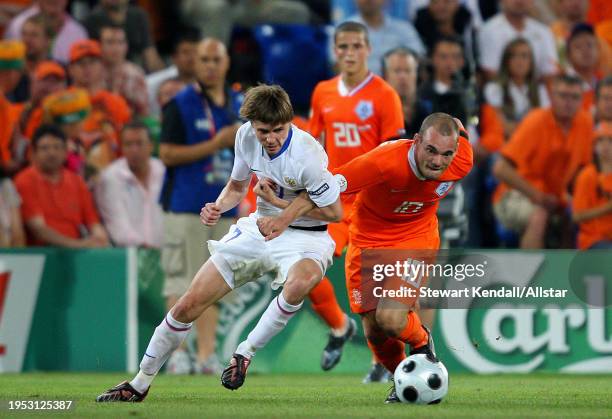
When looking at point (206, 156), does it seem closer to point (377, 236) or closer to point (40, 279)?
point (40, 279)

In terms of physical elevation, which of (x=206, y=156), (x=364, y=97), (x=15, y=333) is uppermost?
(x=364, y=97)

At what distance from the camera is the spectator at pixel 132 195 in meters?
12.5

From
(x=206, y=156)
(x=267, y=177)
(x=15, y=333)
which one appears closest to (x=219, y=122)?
(x=206, y=156)

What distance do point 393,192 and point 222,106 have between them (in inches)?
134

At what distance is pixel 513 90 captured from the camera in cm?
1384

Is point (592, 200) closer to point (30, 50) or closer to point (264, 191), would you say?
point (264, 191)

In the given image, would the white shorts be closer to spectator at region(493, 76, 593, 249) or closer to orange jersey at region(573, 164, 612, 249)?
orange jersey at region(573, 164, 612, 249)

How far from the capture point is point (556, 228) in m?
12.7

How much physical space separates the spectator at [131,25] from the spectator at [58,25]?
16cm

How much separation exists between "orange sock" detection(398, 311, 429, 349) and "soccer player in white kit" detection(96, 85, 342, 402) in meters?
0.65

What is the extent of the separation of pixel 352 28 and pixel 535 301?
296 cm

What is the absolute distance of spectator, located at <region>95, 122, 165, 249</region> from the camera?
12.5m

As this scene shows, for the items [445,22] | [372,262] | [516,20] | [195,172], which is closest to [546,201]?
[445,22]

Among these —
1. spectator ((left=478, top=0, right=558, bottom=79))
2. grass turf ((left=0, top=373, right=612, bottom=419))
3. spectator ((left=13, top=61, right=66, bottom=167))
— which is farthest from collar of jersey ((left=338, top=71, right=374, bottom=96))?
spectator ((left=478, top=0, right=558, bottom=79))
